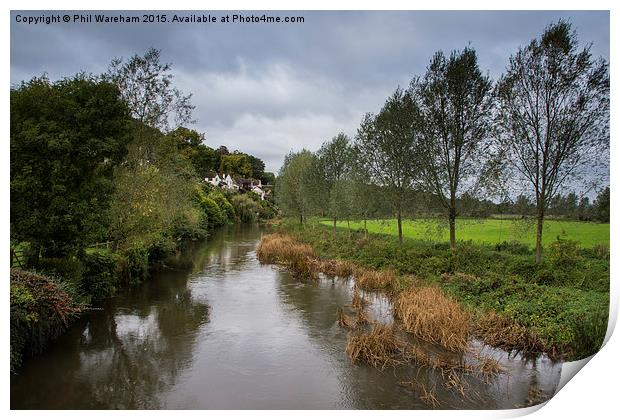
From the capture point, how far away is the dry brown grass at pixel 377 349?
364 inches

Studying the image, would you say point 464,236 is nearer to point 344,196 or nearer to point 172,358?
point 344,196

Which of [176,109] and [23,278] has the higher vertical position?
[176,109]

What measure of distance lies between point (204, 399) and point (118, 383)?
1.89 metres

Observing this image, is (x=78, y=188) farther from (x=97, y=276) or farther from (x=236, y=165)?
(x=236, y=165)

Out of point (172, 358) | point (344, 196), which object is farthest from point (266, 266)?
point (172, 358)

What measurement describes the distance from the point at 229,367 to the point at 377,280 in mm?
8228

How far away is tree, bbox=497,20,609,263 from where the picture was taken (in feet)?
38.3

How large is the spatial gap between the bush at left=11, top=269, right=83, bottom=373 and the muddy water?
14.6 inches

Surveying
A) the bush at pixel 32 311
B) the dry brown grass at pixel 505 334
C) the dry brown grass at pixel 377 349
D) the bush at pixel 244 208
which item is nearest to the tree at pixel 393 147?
the dry brown grass at pixel 505 334

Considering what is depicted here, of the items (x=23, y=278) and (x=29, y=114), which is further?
(x=29, y=114)

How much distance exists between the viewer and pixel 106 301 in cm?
1434

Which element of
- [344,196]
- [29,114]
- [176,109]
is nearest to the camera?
[29,114]

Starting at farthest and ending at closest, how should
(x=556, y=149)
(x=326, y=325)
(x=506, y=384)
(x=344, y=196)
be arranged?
(x=344, y=196), (x=556, y=149), (x=326, y=325), (x=506, y=384)

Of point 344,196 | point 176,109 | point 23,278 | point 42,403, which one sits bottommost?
point 42,403
